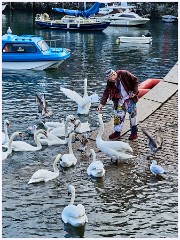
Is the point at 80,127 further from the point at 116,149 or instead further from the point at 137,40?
the point at 137,40

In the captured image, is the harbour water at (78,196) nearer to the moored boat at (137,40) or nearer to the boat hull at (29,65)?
the boat hull at (29,65)

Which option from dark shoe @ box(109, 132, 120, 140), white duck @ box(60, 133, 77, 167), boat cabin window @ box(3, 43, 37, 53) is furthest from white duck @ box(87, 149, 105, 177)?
boat cabin window @ box(3, 43, 37, 53)

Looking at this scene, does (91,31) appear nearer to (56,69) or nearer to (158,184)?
(56,69)

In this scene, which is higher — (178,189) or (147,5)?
(147,5)

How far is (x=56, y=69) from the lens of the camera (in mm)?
25109

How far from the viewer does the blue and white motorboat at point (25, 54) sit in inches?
940

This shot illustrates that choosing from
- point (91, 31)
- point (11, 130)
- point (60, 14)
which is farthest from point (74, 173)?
point (60, 14)

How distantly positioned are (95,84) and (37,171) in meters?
11.0

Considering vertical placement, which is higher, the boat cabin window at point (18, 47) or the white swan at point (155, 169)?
the boat cabin window at point (18, 47)

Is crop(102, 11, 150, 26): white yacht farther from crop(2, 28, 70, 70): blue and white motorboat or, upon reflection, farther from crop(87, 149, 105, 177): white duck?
crop(87, 149, 105, 177): white duck

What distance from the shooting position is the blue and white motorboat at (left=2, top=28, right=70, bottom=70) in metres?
23.9

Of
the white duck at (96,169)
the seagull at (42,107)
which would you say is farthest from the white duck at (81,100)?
the white duck at (96,169)

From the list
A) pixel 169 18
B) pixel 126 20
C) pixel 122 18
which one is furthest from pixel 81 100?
pixel 169 18

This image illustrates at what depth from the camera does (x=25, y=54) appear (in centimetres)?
2408
